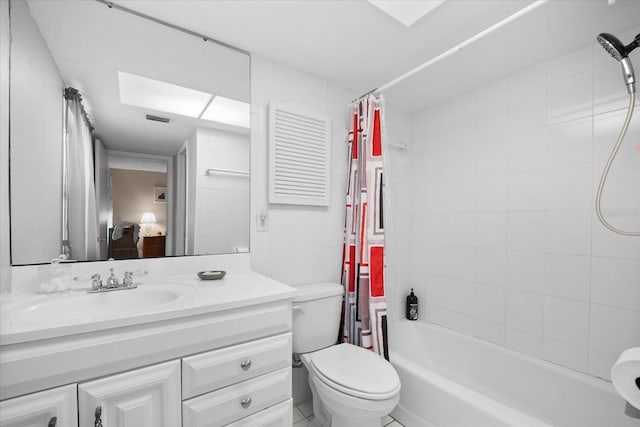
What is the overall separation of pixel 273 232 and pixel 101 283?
2.88ft

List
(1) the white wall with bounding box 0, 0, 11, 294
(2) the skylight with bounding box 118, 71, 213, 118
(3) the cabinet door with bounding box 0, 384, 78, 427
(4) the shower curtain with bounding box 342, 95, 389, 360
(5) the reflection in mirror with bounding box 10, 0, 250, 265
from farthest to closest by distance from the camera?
(4) the shower curtain with bounding box 342, 95, 389, 360 < (2) the skylight with bounding box 118, 71, 213, 118 < (5) the reflection in mirror with bounding box 10, 0, 250, 265 < (1) the white wall with bounding box 0, 0, 11, 294 < (3) the cabinet door with bounding box 0, 384, 78, 427

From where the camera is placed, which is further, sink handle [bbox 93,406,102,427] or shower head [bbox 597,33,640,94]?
shower head [bbox 597,33,640,94]

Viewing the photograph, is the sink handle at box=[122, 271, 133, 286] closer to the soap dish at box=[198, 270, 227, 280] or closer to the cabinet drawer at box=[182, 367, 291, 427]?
the soap dish at box=[198, 270, 227, 280]

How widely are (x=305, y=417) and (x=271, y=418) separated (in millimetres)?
719

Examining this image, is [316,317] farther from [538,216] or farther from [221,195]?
[538,216]

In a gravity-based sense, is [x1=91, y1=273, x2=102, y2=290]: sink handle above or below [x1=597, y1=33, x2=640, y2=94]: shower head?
below

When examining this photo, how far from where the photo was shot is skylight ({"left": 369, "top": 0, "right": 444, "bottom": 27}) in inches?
49.6

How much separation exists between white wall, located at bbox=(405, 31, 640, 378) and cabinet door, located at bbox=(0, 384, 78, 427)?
2.23 metres

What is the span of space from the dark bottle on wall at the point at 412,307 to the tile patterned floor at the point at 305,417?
0.84 m

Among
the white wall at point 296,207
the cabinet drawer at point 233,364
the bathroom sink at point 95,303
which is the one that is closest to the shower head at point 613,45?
the white wall at point 296,207

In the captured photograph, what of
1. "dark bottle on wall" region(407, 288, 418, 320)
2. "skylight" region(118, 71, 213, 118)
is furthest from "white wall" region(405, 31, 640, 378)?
"skylight" region(118, 71, 213, 118)

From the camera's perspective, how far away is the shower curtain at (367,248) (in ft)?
5.83

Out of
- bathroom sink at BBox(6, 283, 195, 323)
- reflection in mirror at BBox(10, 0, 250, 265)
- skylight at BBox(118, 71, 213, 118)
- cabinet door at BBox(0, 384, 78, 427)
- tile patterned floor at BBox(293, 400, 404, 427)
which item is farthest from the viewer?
tile patterned floor at BBox(293, 400, 404, 427)

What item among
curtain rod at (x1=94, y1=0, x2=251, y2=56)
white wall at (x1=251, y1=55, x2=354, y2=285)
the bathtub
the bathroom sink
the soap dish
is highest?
curtain rod at (x1=94, y1=0, x2=251, y2=56)
